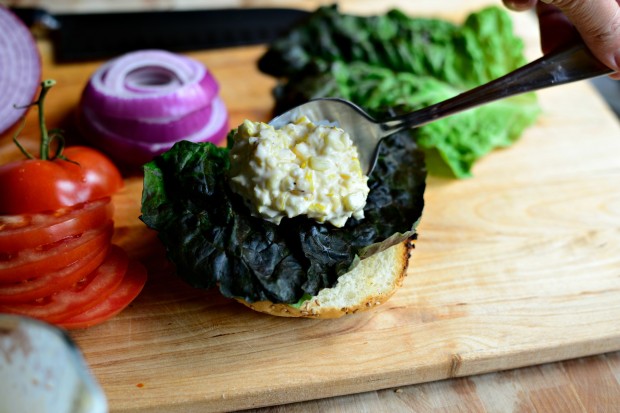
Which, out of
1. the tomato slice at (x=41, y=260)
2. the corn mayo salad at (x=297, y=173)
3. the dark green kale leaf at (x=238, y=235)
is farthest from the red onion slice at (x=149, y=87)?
the tomato slice at (x=41, y=260)

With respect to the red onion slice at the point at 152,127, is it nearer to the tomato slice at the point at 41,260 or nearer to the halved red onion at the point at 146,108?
the halved red onion at the point at 146,108

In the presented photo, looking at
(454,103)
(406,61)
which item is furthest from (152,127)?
(406,61)

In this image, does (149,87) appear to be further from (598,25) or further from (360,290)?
(598,25)

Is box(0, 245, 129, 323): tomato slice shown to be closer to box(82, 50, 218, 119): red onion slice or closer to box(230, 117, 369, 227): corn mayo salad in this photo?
box(230, 117, 369, 227): corn mayo salad

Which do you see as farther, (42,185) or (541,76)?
(541,76)

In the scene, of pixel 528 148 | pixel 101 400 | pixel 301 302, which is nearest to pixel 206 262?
pixel 301 302

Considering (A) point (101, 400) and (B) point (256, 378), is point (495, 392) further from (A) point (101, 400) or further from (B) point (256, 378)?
(A) point (101, 400)

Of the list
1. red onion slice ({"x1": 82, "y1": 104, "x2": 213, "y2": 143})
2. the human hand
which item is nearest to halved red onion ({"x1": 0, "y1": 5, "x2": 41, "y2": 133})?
red onion slice ({"x1": 82, "y1": 104, "x2": 213, "y2": 143})
